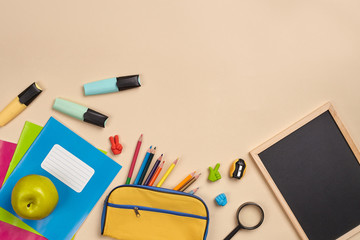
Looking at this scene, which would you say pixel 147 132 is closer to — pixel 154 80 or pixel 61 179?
pixel 154 80

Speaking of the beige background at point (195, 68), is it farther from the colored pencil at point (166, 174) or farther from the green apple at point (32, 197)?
the green apple at point (32, 197)

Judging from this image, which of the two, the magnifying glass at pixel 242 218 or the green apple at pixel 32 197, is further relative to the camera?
the magnifying glass at pixel 242 218

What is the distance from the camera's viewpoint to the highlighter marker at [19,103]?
90 centimetres

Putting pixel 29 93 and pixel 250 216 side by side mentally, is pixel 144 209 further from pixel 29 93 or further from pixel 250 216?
pixel 29 93

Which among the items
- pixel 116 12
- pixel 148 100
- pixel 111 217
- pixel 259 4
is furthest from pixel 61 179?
pixel 259 4

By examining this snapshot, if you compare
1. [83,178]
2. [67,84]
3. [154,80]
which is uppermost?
[67,84]

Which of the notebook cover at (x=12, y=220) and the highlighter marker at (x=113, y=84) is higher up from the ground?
the highlighter marker at (x=113, y=84)

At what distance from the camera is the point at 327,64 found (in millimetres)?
883

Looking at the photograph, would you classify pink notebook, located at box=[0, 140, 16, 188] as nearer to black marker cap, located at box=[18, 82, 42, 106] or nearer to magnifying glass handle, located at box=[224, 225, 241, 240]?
black marker cap, located at box=[18, 82, 42, 106]

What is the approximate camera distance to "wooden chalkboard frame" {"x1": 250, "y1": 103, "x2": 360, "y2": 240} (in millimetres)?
890

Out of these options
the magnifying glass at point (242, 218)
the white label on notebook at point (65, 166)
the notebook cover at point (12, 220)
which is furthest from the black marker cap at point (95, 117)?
the magnifying glass at point (242, 218)

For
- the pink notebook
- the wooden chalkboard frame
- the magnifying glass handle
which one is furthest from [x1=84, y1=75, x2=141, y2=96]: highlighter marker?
the magnifying glass handle

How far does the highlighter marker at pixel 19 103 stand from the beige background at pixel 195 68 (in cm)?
2

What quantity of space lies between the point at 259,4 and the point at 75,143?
→ 61 cm
